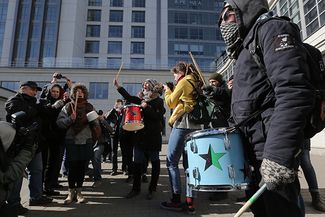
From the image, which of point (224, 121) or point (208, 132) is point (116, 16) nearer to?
point (224, 121)

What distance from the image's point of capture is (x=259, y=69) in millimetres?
1850

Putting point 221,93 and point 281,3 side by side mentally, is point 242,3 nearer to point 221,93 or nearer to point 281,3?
point 221,93

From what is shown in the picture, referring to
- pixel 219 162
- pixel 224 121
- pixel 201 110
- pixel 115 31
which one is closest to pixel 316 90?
pixel 219 162

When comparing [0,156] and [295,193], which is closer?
[295,193]

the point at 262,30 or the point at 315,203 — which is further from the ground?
the point at 262,30

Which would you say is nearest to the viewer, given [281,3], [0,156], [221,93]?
[0,156]

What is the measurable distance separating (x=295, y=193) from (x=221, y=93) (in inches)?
62.6

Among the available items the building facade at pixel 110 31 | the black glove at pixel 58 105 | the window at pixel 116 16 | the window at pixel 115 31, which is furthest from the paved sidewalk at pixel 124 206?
the window at pixel 116 16

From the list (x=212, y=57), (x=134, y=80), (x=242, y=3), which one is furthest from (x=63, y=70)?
(x=242, y=3)

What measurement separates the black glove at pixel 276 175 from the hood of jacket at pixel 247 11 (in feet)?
2.95

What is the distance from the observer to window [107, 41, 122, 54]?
49.0 meters

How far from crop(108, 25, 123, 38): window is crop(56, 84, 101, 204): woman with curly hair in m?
46.6

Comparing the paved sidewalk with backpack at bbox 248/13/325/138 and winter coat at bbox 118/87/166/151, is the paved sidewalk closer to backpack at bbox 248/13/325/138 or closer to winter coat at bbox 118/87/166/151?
winter coat at bbox 118/87/166/151

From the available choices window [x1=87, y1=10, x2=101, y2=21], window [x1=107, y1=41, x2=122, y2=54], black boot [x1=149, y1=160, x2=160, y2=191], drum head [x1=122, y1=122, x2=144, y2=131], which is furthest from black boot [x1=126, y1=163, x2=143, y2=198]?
window [x1=87, y1=10, x2=101, y2=21]
